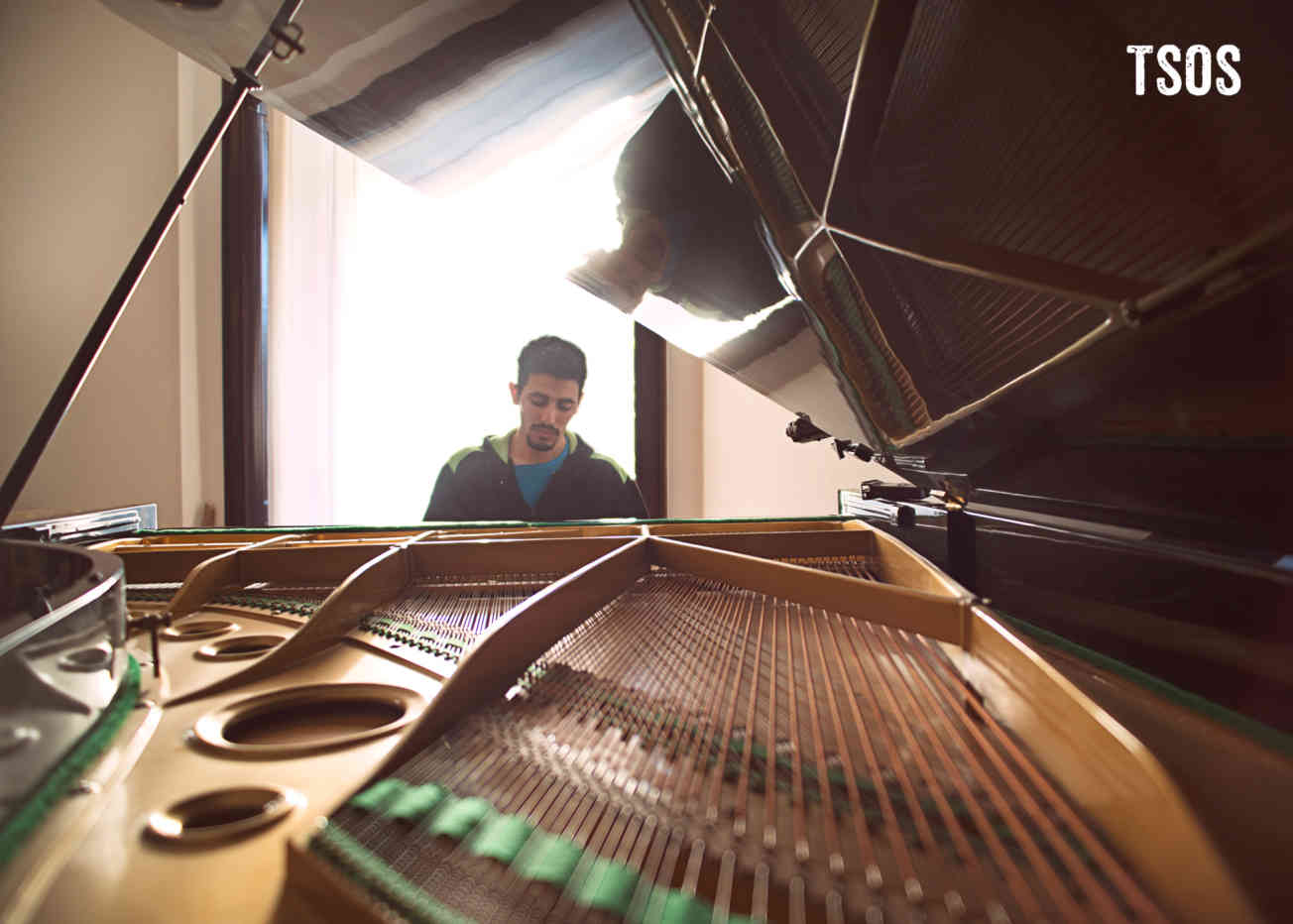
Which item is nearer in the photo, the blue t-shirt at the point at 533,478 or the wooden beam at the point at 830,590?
the wooden beam at the point at 830,590

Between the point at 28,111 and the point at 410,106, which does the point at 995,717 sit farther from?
the point at 28,111

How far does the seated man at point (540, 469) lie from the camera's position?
3.77 m

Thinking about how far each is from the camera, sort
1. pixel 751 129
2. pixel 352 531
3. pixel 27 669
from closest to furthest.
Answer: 1. pixel 27 669
2. pixel 751 129
3. pixel 352 531

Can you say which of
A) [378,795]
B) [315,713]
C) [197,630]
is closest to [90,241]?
[197,630]

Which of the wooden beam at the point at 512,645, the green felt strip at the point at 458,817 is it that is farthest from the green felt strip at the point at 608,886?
the wooden beam at the point at 512,645

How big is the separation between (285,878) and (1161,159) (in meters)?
1.05

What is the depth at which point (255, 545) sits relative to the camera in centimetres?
167

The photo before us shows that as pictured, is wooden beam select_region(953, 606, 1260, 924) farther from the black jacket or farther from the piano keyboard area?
the black jacket

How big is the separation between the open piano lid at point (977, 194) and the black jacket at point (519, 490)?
2.32 m

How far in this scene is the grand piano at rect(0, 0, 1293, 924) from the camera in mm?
579

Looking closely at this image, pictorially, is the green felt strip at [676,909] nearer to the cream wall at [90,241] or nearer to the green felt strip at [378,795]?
the green felt strip at [378,795]

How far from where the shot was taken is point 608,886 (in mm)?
549

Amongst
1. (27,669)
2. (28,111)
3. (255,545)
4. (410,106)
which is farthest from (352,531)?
(28,111)

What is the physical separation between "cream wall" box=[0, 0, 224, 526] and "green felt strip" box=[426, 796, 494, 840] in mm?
4297
